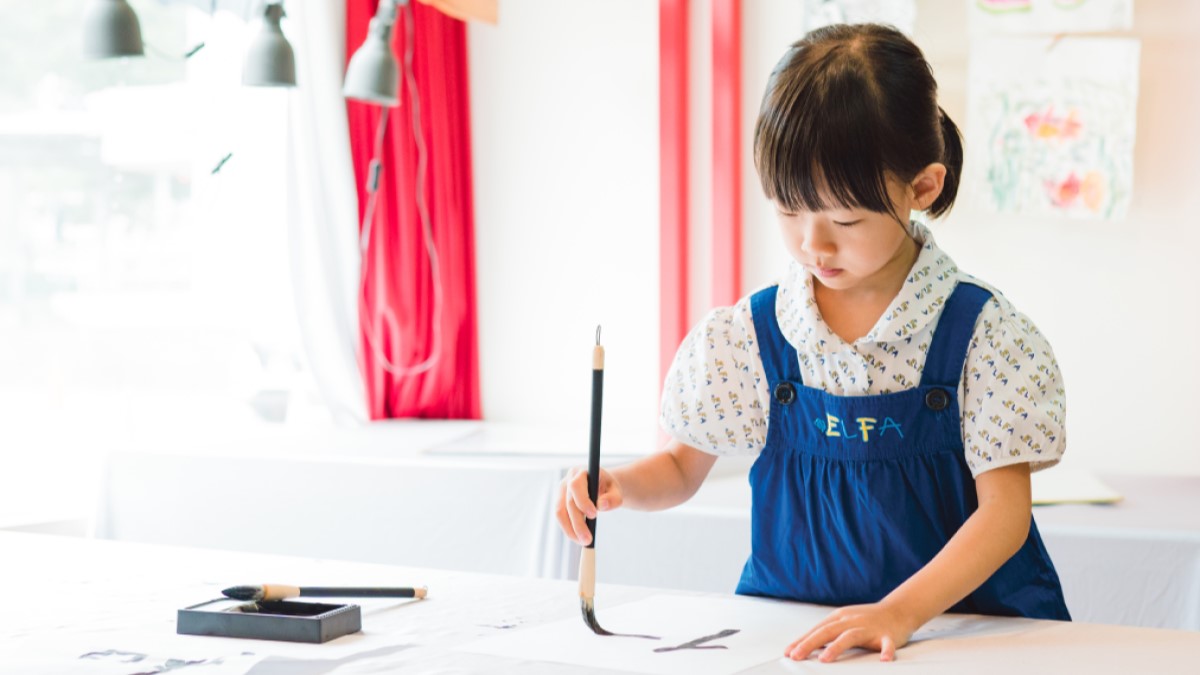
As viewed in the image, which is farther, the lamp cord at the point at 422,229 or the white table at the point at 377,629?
the lamp cord at the point at 422,229

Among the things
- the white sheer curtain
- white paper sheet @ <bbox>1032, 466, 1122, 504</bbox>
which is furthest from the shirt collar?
the white sheer curtain

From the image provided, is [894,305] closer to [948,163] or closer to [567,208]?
[948,163]

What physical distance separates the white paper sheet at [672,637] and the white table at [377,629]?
0.07 feet

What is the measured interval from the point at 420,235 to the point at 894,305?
1.84m

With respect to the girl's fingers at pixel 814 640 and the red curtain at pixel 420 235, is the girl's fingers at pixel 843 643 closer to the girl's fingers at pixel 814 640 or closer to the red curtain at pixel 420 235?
the girl's fingers at pixel 814 640

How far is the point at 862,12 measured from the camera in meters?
2.38

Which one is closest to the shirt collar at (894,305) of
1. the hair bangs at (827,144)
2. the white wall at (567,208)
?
the hair bangs at (827,144)

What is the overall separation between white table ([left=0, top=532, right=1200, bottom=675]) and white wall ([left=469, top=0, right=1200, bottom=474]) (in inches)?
56.3

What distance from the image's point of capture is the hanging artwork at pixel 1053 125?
223cm

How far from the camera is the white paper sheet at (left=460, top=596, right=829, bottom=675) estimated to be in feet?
2.85

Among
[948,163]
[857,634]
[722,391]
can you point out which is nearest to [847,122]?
[948,163]

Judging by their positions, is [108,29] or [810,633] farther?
[108,29]

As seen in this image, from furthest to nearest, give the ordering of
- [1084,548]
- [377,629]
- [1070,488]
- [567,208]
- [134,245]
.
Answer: [567,208]
[134,245]
[1070,488]
[1084,548]
[377,629]

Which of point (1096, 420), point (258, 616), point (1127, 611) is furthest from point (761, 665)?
point (1096, 420)
